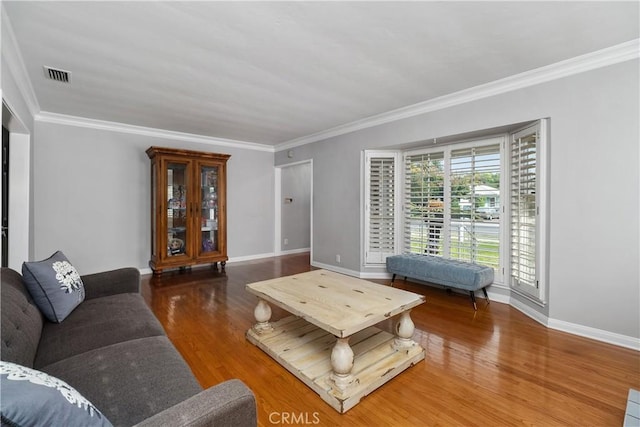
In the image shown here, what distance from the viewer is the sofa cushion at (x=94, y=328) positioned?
148 centimetres

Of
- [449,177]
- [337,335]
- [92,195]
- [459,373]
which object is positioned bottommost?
[459,373]

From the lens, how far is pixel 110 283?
2.33 meters

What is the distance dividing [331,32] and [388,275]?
11.1 ft

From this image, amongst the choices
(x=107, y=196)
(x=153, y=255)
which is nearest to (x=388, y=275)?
(x=153, y=255)

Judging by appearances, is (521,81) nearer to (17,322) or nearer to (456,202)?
(456,202)

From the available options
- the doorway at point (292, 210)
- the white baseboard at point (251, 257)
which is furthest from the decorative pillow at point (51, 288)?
the doorway at point (292, 210)

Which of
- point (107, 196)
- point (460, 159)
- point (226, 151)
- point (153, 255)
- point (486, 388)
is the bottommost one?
point (486, 388)

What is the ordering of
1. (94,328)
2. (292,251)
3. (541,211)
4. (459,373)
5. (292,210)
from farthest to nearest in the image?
(292,210) < (292,251) < (541,211) < (459,373) < (94,328)

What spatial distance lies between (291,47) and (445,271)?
2.77m

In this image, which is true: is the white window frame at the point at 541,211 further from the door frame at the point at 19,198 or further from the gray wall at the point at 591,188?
the door frame at the point at 19,198

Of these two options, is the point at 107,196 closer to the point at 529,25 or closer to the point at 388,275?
the point at 388,275

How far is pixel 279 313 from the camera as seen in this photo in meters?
3.03

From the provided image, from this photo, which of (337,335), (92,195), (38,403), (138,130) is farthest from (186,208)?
(38,403)

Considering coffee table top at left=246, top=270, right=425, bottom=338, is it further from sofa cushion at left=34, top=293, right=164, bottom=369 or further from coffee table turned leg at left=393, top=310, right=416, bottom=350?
sofa cushion at left=34, top=293, right=164, bottom=369
